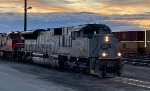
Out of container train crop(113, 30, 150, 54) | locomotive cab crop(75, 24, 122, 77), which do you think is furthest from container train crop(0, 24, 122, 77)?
container train crop(113, 30, 150, 54)

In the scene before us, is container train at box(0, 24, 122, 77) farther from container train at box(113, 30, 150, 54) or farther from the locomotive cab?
container train at box(113, 30, 150, 54)

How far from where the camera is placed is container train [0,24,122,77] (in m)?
24.6

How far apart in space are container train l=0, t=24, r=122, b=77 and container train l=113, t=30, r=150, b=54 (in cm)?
1843

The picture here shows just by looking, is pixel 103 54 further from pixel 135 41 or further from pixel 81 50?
pixel 135 41

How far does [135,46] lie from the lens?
178 feet

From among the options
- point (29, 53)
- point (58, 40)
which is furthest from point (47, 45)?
point (29, 53)

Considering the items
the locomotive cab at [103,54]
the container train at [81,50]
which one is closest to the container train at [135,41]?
the container train at [81,50]

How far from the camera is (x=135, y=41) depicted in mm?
54281

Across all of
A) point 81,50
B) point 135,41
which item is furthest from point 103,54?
point 135,41

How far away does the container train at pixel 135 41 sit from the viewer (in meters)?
52.0

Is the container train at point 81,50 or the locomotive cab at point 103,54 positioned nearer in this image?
the locomotive cab at point 103,54

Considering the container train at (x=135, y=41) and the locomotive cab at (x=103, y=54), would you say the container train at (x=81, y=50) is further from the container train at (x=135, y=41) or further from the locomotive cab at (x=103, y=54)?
the container train at (x=135, y=41)

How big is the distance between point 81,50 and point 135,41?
29.0m

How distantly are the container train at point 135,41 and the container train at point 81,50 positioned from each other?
1843 cm
